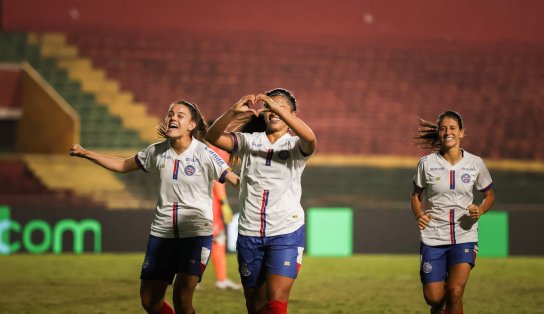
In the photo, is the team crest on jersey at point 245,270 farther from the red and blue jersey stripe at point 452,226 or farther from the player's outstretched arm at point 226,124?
the red and blue jersey stripe at point 452,226

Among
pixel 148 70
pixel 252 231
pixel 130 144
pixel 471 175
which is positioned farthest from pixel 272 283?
pixel 148 70

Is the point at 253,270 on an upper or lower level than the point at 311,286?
upper

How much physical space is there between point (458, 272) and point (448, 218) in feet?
1.31

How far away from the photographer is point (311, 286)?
10.6 metres

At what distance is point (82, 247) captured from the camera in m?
14.3

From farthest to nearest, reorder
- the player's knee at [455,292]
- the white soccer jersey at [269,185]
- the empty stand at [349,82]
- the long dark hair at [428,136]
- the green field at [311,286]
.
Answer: the empty stand at [349,82] → the green field at [311,286] → the long dark hair at [428,136] → the player's knee at [455,292] → the white soccer jersey at [269,185]

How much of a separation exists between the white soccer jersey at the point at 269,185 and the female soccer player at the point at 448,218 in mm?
1244

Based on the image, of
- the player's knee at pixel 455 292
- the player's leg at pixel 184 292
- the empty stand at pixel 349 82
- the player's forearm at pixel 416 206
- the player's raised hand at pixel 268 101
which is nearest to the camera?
the player's raised hand at pixel 268 101

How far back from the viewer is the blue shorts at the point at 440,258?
6.59 meters

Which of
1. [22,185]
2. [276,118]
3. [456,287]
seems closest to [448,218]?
[456,287]

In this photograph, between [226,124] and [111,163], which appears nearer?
[226,124]

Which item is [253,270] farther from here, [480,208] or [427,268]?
[480,208]

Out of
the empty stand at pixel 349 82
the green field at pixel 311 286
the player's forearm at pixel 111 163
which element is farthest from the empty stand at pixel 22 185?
the player's forearm at pixel 111 163

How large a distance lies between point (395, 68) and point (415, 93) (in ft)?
2.63
